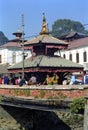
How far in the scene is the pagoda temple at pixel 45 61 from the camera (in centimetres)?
3912

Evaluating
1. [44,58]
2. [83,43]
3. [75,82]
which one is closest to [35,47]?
[44,58]

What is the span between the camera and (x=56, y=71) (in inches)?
1551

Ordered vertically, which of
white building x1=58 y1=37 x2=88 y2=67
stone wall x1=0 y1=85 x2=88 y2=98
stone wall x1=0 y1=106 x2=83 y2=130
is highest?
white building x1=58 y1=37 x2=88 y2=67

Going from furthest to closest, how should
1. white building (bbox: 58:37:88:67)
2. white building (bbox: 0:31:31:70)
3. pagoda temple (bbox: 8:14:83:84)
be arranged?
white building (bbox: 0:31:31:70) → white building (bbox: 58:37:88:67) → pagoda temple (bbox: 8:14:83:84)

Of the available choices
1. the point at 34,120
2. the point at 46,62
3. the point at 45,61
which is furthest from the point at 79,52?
the point at 34,120

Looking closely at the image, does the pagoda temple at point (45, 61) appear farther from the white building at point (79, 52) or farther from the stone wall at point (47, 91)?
the white building at point (79, 52)

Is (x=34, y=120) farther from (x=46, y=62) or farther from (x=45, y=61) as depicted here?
(x=45, y=61)

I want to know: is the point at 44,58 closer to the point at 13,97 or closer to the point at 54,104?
the point at 13,97

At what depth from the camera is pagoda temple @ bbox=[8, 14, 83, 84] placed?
3912 cm

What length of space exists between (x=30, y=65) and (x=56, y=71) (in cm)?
235

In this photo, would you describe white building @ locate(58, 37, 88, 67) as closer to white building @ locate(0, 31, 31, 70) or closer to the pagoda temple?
white building @ locate(0, 31, 31, 70)

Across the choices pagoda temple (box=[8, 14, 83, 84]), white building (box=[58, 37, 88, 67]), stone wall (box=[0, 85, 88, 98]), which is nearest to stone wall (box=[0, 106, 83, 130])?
stone wall (box=[0, 85, 88, 98])

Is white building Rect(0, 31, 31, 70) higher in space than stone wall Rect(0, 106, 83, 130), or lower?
higher

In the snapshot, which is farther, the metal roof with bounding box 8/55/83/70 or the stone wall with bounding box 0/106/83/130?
the metal roof with bounding box 8/55/83/70
